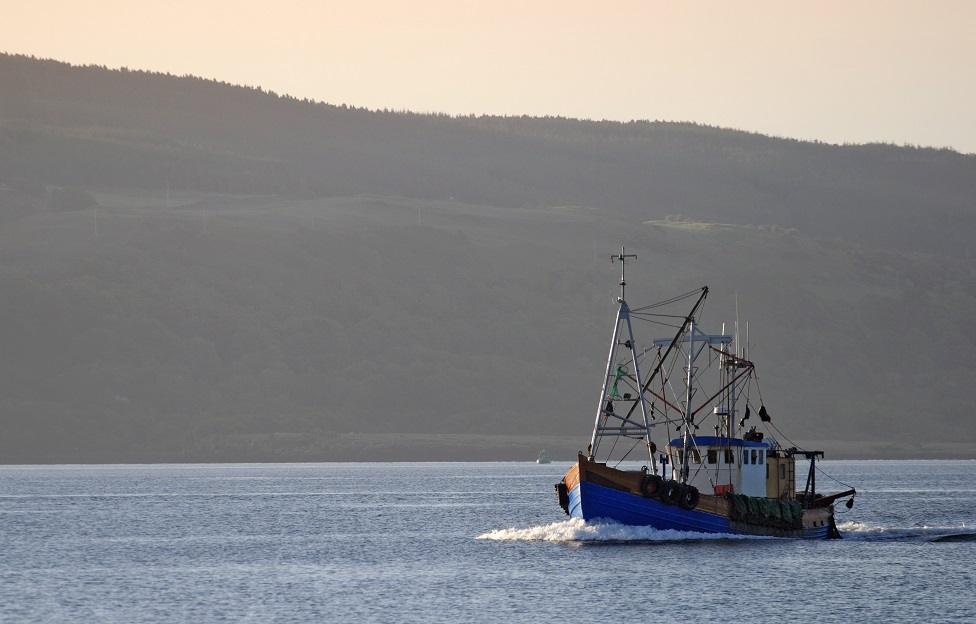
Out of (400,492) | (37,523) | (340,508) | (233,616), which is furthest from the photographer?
(400,492)

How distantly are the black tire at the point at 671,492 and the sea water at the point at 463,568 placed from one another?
8.87 feet

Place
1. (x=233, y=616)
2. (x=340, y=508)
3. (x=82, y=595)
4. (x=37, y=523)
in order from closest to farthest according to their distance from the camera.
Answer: (x=233, y=616), (x=82, y=595), (x=37, y=523), (x=340, y=508)

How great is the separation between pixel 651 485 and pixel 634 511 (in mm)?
2749

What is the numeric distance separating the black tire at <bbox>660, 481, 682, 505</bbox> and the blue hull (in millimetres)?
605

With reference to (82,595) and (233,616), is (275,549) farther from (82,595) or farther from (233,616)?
(233,616)

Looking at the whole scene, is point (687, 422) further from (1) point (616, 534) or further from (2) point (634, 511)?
(1) point (616, 534)

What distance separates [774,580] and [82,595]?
33980 mm

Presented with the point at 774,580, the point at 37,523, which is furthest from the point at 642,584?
the point at 37,523

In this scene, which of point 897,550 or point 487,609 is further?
point 897,550

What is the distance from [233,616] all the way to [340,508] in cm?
7408

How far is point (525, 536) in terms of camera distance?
116062 mm

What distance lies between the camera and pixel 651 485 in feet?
328

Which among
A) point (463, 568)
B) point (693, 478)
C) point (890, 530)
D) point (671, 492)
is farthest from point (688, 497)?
point (890, 530)

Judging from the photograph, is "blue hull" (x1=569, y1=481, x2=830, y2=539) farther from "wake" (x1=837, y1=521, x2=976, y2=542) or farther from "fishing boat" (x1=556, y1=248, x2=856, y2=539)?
"wake" (x1=837, y1=521, x2=976, y2=542)
